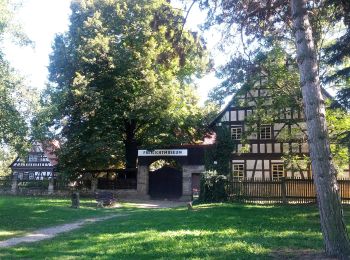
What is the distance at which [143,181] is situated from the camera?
1292 inches

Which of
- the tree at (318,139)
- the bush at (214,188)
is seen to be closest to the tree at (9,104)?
the tree at (318,139)

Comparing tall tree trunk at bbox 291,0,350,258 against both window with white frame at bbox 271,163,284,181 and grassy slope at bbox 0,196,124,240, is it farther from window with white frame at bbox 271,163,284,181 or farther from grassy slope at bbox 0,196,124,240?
window with white frame at bbox 271,163,284,181

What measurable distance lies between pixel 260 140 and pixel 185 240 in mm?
20861

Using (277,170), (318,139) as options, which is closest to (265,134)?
(277,170)

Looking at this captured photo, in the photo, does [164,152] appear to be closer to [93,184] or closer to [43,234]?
[93,184]

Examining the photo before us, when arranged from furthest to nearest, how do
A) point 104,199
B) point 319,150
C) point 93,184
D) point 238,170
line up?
1. point 93,184
2. point 238,170
3. point 104,199
4. point 319,150

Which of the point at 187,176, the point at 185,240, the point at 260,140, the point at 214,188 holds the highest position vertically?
the point at 260,140

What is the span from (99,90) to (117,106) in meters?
1.93

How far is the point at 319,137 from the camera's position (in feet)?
26.8

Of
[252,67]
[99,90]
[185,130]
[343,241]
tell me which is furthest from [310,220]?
[99,90]

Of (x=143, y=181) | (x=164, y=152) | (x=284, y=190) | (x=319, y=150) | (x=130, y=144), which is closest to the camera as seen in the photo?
(x=319, y=150)

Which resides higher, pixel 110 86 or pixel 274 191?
pixel 110 86

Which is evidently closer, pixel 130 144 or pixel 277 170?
pixel 277 170

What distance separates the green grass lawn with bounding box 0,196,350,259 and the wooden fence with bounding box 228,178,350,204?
27.1 feet
